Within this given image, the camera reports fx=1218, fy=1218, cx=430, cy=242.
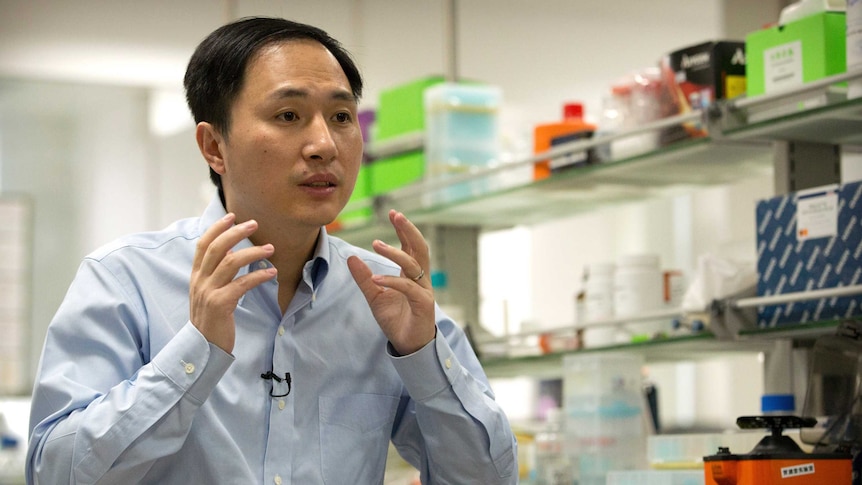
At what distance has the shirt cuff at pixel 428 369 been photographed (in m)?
1.48

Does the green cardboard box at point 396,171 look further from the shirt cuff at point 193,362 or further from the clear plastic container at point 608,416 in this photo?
the shirt cuff at point 193,362

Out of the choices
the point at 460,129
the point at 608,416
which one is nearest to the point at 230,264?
the point at 608,416

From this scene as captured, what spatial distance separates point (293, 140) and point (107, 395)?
376mm

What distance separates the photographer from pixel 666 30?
3420 mm

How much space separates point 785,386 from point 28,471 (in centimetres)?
116

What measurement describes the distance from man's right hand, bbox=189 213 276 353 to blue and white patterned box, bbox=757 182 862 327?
2.70 ft

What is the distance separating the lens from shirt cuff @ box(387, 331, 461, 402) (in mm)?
1484

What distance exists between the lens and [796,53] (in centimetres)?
183

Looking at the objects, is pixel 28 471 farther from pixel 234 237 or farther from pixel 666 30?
pixel 666 30

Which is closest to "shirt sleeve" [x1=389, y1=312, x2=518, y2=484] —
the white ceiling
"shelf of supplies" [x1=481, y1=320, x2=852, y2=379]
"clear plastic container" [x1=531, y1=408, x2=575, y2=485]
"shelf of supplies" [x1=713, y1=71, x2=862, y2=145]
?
"shelf of supplies" [x1=481, y1=320, x2=852, y2=379]

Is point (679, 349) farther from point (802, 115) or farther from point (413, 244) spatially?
point (413, 244)

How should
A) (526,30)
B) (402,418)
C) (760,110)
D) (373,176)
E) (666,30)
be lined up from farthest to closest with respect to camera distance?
(526,30) < (666,30) < (373,176) < (760,110) < (402,418)

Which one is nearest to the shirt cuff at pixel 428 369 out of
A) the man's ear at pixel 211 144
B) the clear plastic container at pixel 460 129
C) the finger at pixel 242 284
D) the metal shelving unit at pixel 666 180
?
the finger at pixel 242 284

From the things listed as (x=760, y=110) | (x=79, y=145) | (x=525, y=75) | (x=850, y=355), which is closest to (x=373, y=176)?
(x=525, y=75)
